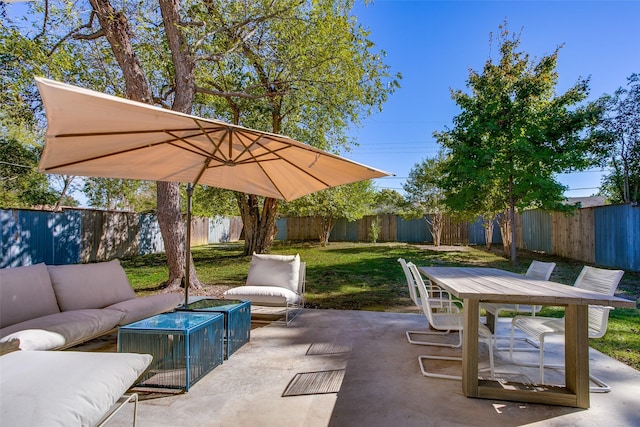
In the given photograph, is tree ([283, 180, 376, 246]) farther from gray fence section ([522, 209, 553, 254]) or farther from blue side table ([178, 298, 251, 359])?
blue side table ([178, 298, 251, 359])

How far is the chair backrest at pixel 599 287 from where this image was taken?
2740 mm

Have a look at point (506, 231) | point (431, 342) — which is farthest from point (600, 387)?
point (506, 231)

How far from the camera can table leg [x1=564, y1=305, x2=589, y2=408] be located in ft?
7.98

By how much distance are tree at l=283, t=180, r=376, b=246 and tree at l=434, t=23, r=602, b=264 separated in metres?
4.38

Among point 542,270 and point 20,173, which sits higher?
point 20,173

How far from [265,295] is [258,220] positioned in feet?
25.1

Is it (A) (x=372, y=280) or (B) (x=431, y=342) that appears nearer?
(B) (x=431, y=342)

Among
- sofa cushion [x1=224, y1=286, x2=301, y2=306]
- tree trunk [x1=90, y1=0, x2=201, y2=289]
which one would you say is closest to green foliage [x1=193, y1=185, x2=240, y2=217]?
tree trunk [x1=90, y1=0, x2=201, y2=289]

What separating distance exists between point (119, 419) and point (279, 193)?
10.3 ft

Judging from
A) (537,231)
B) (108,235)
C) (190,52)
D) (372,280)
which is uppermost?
(190,52)

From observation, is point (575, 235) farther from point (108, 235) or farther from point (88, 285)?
point (108, 235)

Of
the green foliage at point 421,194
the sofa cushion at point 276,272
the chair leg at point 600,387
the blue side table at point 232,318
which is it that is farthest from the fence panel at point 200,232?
the chair leg at point 600,387

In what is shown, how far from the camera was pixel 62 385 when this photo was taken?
1352mm

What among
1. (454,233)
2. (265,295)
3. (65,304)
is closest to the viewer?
(65,304)
